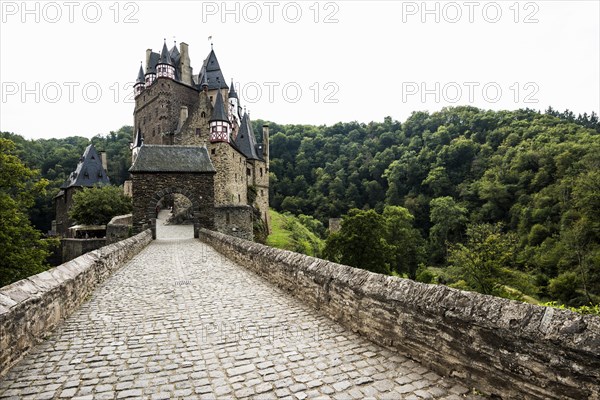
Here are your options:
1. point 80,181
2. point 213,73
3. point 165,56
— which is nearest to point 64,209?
point 80,181

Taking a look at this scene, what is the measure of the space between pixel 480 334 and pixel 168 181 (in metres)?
20.8

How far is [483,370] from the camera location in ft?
9.32

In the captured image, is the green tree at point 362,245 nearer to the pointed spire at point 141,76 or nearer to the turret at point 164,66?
the turret at point 164,66

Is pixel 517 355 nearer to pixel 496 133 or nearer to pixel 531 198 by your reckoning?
pixel 531 198

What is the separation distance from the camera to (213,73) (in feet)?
151

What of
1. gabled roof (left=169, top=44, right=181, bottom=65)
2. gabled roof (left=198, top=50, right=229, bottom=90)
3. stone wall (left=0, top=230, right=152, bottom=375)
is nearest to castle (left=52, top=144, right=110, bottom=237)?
gabled roof (left=169, top=44, right=181, bottom=65)

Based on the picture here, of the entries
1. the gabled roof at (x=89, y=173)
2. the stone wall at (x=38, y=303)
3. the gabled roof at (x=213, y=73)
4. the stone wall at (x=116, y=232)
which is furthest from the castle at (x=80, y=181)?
the stone wall at (x=38, y=303)

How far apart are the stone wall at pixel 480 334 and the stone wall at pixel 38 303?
3834 millimetres

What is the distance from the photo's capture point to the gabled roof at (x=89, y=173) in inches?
1725

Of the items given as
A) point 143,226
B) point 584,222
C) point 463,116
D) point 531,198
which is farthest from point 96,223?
point 463,116

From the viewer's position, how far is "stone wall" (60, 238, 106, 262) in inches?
1077

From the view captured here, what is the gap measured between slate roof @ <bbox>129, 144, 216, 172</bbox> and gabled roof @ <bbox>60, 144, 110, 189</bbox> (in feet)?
88.7

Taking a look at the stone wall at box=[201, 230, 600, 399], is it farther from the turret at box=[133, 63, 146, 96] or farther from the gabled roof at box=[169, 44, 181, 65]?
the turret at box=[133, 63, 146, 96]

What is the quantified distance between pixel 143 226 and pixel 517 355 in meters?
21.1
